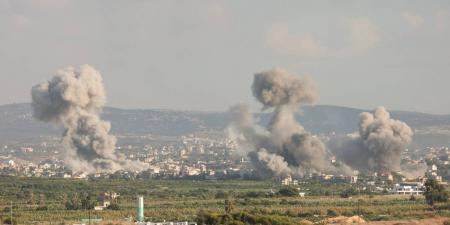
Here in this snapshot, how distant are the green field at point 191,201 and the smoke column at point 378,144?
7833mm

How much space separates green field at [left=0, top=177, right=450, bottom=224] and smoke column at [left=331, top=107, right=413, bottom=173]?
783cm

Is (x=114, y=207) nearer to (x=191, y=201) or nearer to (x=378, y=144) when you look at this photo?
(x=191, y=201)

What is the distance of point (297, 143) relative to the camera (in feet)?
375

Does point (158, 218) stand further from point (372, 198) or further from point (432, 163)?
point (432, 163)

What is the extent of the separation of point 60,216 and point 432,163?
3373 inches

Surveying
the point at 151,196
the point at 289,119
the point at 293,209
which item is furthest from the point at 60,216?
the point at 289,119

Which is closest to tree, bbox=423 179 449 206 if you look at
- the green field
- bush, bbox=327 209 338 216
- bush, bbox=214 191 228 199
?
the green field

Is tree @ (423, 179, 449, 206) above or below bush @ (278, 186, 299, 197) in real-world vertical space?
below

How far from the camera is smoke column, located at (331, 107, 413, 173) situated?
11212cm

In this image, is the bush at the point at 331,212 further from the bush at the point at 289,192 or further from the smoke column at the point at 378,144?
the smoke column at the point at 378,144

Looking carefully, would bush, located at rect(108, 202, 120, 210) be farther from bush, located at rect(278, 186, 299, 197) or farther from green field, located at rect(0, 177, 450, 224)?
bush, located at rect(278, 186, 299, 197)

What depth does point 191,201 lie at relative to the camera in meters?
83.3

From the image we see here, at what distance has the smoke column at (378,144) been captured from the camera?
368 feet

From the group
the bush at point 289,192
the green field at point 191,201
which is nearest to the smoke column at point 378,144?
the green field at point 191,201
